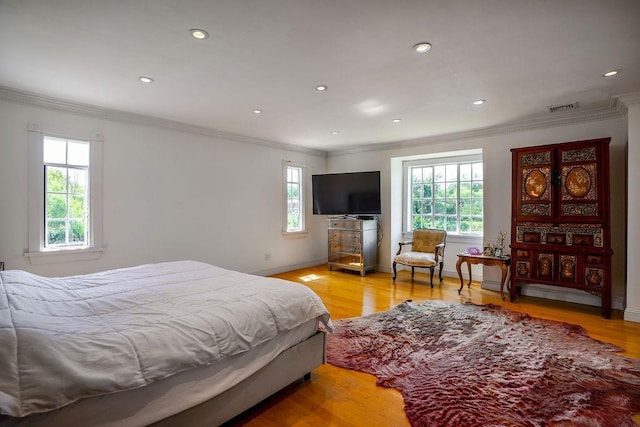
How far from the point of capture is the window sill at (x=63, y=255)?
11.5 feet

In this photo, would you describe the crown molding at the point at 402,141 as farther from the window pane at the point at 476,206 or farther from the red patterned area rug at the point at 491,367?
the red patterned area rug at the point at 491,367

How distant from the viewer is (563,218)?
395 centimetres

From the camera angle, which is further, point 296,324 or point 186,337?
point 296,324

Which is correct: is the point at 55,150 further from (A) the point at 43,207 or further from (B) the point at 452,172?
(B) the point at 452,172

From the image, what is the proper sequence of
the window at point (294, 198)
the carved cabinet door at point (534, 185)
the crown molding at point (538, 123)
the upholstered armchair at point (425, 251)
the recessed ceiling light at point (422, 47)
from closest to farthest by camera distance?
the recessed ceiling light at point (422, 47) → the crown molding at point (538, 123) → the carved cabinet door at point (534, 185) → the upholstered armchair at point (425, 251) → the window at point (294, 198)

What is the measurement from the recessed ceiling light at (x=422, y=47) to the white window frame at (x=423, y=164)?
3.50m

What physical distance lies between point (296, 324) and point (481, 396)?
1341 mm

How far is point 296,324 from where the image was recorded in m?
2.17

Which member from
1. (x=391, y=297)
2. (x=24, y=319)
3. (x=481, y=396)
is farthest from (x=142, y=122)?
(x=481, y=396)

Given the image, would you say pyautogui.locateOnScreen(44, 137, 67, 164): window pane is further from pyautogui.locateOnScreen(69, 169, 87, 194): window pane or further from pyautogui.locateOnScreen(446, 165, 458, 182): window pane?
pyautogui.locateOnScreen(446, 165, 458, 182): window pane

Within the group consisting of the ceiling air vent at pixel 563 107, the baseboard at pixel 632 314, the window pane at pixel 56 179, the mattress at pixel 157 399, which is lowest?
the baseboard at pixel 632 314

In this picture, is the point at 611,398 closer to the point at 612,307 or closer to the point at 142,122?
the point at 612,307

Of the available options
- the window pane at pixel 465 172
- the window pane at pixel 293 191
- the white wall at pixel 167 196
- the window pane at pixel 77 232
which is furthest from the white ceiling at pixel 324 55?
the window pane at pixel 293 191

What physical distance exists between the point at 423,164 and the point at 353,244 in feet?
6.78
